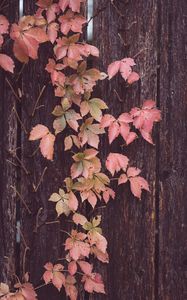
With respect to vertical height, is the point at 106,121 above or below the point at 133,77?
below

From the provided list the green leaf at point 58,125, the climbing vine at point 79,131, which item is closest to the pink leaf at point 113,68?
the climbing vine at point 79,131

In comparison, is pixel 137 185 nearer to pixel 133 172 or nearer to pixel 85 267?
pixel 133 172

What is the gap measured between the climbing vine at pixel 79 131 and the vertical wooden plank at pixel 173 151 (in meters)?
0.09

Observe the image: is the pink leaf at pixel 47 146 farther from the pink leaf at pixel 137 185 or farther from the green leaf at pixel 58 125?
the pink leaf at pixel 137 185

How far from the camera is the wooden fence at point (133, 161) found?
1.88 m

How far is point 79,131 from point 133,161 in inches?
9.6

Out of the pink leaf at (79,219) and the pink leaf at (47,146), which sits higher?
the pink leaf at (47,146)

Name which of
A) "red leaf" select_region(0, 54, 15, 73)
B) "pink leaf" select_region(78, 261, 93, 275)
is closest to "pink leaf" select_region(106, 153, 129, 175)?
"pink leaf" select_region(78, 261, 93, 275)

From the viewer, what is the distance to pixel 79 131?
1870 mm

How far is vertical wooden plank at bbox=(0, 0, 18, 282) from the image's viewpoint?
1881 millimetres

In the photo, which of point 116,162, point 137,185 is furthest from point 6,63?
point 137,185

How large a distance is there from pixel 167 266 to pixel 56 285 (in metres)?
0.44

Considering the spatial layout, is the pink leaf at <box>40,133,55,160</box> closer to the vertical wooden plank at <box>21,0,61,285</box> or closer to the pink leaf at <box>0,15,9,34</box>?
the vertical wooden plank at <box>21,0,61,285</box>

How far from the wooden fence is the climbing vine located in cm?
6
